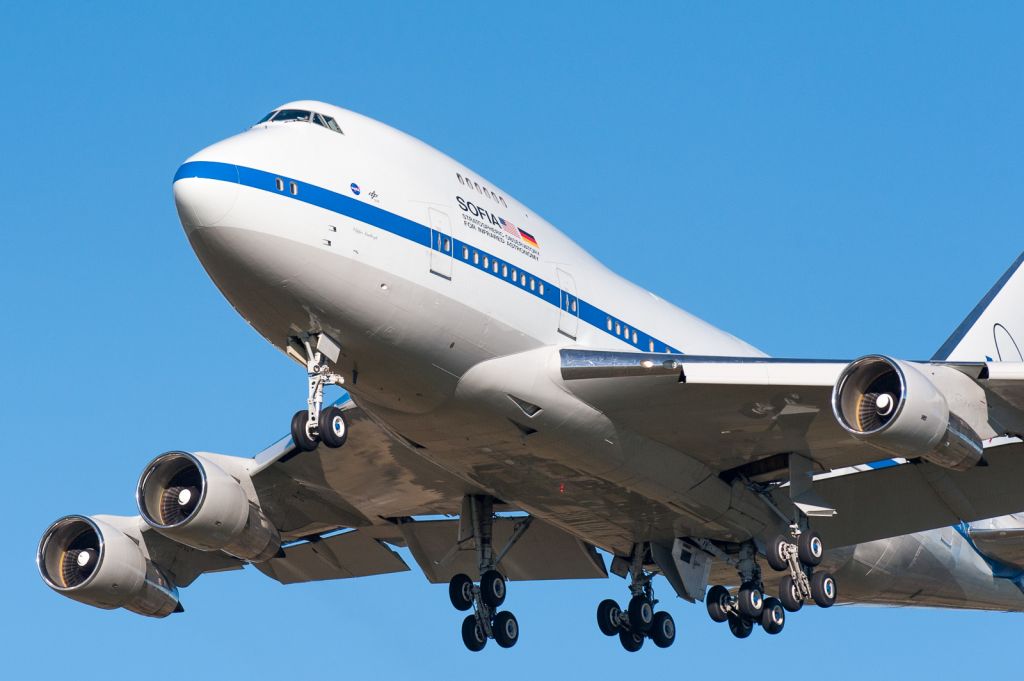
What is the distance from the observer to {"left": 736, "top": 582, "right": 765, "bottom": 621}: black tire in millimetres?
33188

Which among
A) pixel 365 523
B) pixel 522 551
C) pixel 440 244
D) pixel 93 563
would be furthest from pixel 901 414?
pixel 93 563

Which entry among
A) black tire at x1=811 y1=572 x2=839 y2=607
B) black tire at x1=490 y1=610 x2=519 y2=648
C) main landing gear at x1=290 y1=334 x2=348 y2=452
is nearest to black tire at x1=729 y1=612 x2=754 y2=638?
black tire at x1=811 y1=572 x2=839 y2=607

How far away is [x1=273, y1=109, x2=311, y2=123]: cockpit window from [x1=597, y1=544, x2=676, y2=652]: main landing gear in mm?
12441

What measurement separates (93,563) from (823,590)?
15.4 m

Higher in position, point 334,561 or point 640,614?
point 334,561

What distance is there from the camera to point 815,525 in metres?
34.5

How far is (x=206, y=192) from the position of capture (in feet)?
83.8

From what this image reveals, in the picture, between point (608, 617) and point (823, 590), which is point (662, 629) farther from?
point (823, 590)

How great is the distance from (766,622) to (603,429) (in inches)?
266

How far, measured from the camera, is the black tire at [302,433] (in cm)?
2681

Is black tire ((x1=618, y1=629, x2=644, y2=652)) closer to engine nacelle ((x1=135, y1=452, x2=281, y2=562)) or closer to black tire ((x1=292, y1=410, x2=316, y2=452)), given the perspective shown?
engine nacelle ((x1=135, y1=452, x2=281, y2=562))

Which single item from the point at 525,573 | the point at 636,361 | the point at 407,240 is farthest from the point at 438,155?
the point at 525,573

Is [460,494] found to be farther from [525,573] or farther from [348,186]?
[348,186]

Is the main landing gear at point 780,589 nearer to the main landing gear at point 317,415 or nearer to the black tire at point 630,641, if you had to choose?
the black tire at point 630,641
